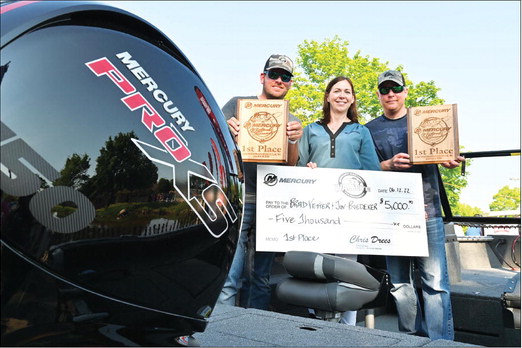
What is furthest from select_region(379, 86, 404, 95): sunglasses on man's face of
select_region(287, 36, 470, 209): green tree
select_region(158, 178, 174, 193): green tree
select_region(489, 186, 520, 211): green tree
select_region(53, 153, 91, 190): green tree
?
select_region(489, 186, 520, 211): green tree

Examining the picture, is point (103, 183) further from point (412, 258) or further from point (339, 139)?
point (412, 258)

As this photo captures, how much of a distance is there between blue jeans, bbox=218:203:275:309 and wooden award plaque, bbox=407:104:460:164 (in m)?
1.11

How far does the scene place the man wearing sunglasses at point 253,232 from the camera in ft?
10.5

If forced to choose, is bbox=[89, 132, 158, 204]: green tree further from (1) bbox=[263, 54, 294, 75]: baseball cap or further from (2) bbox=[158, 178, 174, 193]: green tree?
(1) bbox=[263, 54, 294, 75]: baseball cap

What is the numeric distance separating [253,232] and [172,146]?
2.35m

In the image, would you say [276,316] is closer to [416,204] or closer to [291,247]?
[291,247]

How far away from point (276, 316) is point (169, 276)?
0.93 m

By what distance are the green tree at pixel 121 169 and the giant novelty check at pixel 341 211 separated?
2.29m

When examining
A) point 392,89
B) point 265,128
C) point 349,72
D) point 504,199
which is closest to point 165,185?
point 265,128

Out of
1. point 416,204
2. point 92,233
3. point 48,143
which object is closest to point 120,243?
point 92,233

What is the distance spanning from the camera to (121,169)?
100 centimetres

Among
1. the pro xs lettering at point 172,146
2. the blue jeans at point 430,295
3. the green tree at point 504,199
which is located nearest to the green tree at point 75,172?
the pro xs lettering at point 172,146

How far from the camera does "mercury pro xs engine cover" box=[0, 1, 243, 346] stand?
2.95 ft

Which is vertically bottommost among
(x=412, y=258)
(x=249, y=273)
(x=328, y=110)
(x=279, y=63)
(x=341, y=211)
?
(x=249, y=273)
